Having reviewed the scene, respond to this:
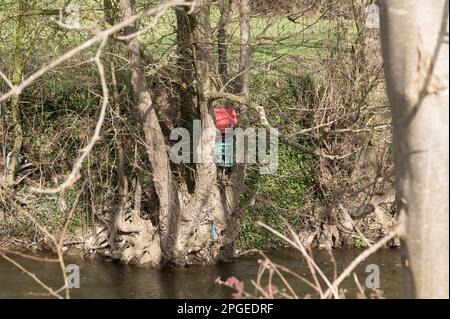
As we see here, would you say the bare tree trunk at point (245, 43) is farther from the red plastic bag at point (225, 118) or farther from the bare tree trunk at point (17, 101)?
the bare tree trunk at point (17, 101)

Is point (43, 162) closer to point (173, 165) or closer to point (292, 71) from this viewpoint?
point (173, 165)

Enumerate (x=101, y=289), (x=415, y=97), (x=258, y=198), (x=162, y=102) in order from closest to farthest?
(x=415, y=97) < (x=101, y=289) < (x=162, y=102) < (x=258, y=198)

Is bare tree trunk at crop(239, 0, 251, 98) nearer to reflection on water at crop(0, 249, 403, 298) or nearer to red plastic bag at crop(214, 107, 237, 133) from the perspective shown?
red plastic bag at crop(214, 107, 237, 133)

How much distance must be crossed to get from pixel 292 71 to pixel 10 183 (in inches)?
210

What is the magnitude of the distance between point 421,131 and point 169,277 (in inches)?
353

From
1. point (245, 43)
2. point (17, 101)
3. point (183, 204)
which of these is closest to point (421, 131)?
point (245, 43)

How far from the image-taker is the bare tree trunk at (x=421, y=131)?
312 centimetres

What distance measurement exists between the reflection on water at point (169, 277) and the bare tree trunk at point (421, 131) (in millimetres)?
6997

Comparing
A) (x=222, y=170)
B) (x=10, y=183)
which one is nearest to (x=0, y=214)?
(x=10, y=183)

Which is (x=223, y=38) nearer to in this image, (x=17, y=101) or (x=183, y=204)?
(x=183, y=204)

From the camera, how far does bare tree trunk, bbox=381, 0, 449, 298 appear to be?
123 inches

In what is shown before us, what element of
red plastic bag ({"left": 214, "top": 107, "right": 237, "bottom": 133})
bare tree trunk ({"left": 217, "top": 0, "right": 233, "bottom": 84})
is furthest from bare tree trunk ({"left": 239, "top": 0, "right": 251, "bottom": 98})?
red plastic bag ({"left": 214, "top": 107, "right": 237, "bottom": 133})

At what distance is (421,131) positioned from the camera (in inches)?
124

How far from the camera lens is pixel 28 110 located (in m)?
13.2
